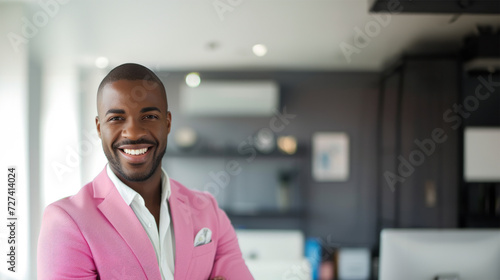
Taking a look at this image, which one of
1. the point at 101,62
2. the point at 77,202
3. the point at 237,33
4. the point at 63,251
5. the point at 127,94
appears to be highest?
the point at 237,33

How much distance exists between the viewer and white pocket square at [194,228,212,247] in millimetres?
1022

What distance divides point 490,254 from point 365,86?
4.80ft

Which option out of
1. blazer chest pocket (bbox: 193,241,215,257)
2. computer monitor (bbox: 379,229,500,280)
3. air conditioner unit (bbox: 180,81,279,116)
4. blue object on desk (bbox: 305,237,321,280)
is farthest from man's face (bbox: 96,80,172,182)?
blue object on desk (bbox: 305,237,321,280)

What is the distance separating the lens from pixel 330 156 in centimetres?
269

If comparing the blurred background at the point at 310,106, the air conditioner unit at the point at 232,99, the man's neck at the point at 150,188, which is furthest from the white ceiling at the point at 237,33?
the man's neck at the point at 150,188

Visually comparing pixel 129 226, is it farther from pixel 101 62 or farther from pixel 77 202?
pixel 101 62

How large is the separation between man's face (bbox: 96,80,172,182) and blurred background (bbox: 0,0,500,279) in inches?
21.7

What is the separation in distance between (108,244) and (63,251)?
3.9 inches

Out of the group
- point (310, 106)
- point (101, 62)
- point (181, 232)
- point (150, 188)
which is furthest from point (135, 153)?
point (310, 106)

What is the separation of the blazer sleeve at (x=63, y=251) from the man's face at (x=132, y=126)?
6.9 inches

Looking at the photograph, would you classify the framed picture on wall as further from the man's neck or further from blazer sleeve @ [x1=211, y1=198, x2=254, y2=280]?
the man's neck

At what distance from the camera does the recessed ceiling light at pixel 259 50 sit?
1933 mm

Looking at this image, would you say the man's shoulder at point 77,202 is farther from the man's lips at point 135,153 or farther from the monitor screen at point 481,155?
the monitor screen at point 481,155

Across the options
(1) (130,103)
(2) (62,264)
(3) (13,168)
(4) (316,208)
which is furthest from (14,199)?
(4) (316,208)
